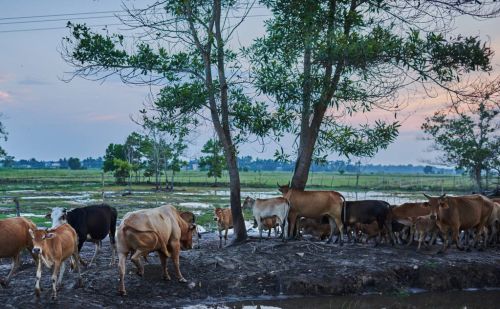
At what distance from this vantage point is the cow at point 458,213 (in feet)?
55.3

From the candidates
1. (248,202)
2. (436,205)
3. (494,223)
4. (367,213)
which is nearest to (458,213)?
(436,205)

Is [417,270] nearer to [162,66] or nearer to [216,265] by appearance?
[216,265]

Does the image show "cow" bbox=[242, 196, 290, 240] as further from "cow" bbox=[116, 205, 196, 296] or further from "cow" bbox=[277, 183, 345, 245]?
"cow" bbox=[116, 205, 196, 296]

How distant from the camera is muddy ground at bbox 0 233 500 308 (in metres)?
12.2

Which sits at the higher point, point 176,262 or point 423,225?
point 423,225

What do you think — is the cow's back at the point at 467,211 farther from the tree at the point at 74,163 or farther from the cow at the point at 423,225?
the tree at the point at 74,163

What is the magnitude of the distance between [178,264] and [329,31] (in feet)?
23.0

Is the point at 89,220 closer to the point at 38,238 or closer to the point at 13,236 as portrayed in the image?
the point at 13,236

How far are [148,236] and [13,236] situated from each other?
8.94 ft

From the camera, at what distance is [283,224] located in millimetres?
17719

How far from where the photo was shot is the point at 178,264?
13391 mm

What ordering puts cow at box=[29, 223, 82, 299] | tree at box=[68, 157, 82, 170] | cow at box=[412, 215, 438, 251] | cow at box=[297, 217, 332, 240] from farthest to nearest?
tree at box=[68, 157, 82, 170] < cow at box=[297, 217, 332, 240] < cow at box=[412, 215, 438, 251] < cow at box=[29, 223, 82, 299]

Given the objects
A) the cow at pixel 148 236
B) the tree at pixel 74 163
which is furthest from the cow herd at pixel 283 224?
the tree at pixel 74 163

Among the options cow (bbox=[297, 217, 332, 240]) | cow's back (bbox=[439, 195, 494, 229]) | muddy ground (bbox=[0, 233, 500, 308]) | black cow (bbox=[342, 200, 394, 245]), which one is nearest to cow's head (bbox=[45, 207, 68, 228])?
muddy ground (bbox=[0, 233, 500, 308])
